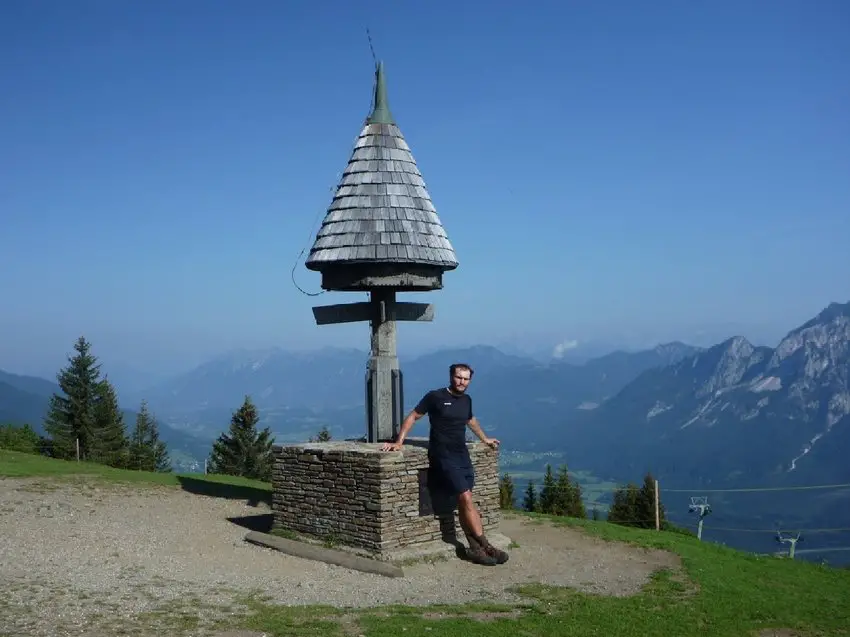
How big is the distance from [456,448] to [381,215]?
4.45 meters

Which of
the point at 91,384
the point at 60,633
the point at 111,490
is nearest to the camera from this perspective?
the point at 60,633

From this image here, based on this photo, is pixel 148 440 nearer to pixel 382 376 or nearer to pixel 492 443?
pixel 382 376

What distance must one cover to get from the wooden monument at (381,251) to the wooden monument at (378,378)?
0.02 m

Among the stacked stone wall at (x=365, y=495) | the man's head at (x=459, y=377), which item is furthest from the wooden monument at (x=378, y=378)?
the man's head at (x=459, y=377)

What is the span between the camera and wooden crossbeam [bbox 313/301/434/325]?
1566 centimetres

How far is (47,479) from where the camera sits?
2170 cm

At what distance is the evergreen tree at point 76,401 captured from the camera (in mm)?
57688

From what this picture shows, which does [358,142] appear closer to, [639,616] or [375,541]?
[375,541]

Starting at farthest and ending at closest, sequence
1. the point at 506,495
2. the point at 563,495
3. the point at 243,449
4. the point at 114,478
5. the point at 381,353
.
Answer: the point at 243,449
the point at 563,495
the point at 506,495
the point at 114,478
the point at 381,353

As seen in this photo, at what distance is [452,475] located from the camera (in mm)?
13141

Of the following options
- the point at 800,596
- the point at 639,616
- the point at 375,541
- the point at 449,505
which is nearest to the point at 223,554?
the point at 375,541

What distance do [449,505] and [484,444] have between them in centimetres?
136

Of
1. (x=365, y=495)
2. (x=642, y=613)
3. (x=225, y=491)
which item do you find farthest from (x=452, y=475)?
(x=225, y=491)

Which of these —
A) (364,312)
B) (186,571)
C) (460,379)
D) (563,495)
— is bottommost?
(563,495)
